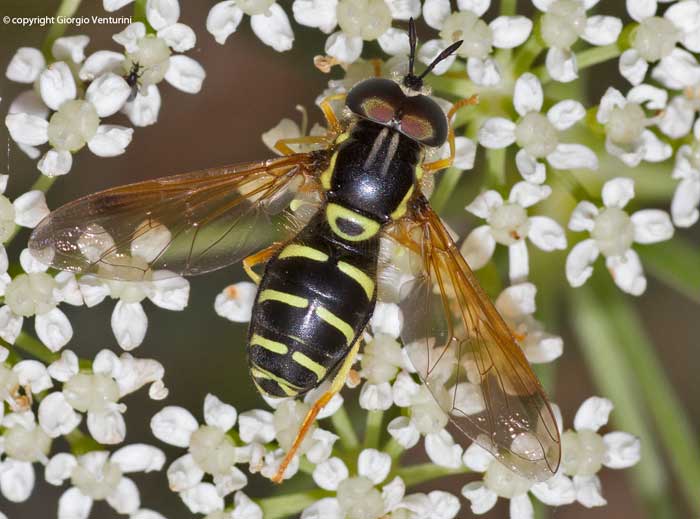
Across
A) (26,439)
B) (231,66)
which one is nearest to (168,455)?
(26,439)

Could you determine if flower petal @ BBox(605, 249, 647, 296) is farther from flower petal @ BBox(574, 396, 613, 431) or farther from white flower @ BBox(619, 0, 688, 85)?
white flower @ BBox(619, 0, 688, 85)

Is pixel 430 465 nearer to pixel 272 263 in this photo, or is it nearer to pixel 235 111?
pixel 272 263

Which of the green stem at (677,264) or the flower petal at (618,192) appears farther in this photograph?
the green stem at (677,264)

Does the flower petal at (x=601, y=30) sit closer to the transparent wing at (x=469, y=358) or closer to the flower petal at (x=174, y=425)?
the transparent wing at (x=469, y=358)

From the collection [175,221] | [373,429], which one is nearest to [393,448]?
[373,429]

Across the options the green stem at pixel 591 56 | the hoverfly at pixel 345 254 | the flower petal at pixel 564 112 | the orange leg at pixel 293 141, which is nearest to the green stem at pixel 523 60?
the green stem at pixel 591 56

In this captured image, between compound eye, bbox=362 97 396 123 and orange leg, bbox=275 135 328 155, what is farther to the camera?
orange leg, bbox=275 135 328 155

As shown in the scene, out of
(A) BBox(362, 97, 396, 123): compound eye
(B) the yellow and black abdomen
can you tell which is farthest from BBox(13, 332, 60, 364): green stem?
(A) BBox(362, 97, 396, 123): compound eye
